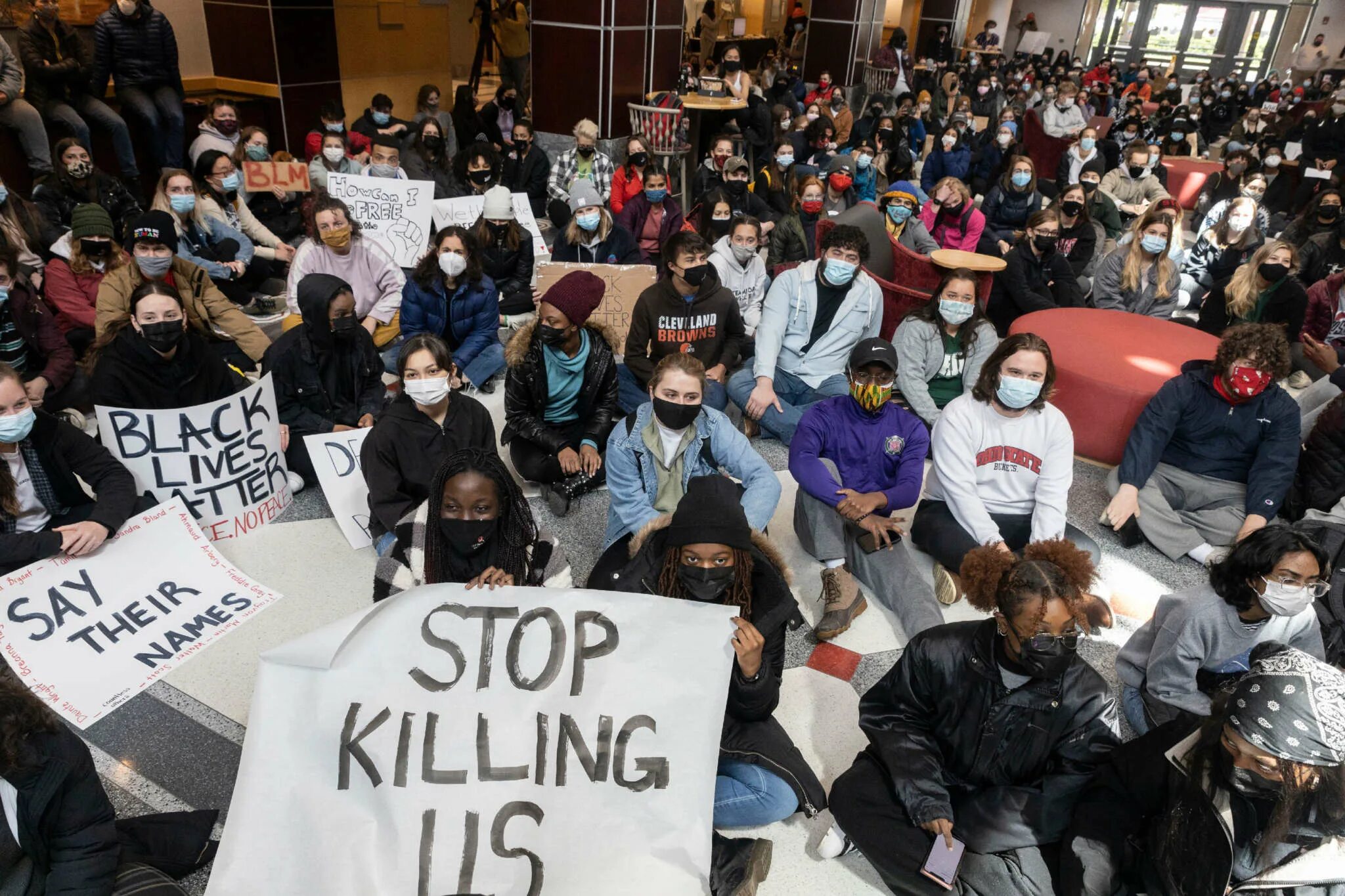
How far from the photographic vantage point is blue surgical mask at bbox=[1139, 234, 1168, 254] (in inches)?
261

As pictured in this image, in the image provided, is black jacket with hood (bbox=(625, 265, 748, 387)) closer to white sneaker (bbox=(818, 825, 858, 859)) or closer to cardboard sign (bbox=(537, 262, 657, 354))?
cardboard sign (bbox=(537, 262, 657, 354))

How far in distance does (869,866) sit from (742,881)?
0.46 metres

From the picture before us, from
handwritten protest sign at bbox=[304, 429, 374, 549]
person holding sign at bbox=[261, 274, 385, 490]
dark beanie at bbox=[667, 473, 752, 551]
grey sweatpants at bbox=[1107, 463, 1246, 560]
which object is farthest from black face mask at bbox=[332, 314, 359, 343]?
grey sweatpants at bbox=[1107, 463, 1246, 560]

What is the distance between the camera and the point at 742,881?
8.45ft

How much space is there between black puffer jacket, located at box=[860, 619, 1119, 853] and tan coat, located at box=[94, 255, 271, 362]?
392 centimetres

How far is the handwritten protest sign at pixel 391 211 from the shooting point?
24.6ft

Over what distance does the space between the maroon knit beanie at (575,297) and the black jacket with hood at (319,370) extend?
40.4 inches

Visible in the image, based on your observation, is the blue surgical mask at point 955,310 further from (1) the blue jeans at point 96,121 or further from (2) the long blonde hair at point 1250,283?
(1) the blue jeans at point 96,121

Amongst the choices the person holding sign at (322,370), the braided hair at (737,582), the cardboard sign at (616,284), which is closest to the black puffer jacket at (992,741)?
the braided hair at (737,582)

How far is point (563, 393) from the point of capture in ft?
15.3

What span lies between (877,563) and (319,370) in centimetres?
287

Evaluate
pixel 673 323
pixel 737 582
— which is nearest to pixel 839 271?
pixel 673 323

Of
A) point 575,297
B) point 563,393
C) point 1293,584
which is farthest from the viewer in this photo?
point 563,393

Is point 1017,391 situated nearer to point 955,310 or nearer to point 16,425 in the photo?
point 955,310
